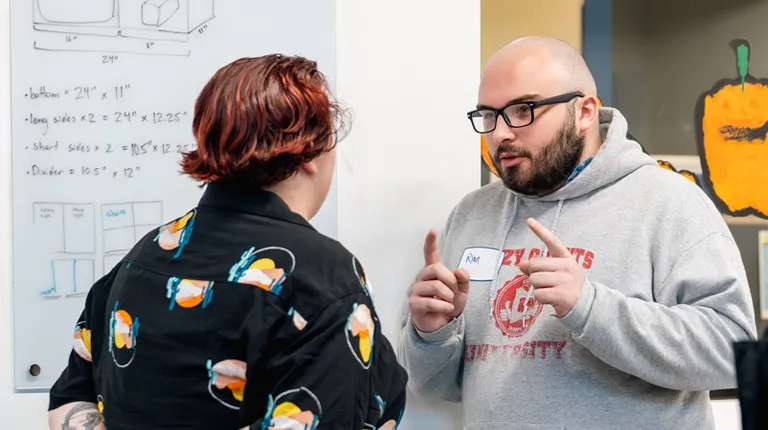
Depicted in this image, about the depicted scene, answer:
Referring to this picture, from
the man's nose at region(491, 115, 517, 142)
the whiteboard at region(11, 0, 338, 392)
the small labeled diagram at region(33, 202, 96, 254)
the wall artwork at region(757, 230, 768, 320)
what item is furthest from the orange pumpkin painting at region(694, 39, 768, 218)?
the small labeled diagram at region(33, 202, 96, 254)

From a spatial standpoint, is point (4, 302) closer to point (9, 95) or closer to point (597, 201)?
point (9, 95)

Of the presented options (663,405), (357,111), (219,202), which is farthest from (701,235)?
(219,202)

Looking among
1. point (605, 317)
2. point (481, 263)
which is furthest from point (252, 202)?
point (481, 263)

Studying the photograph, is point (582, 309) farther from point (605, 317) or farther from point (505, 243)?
point (505, 243)

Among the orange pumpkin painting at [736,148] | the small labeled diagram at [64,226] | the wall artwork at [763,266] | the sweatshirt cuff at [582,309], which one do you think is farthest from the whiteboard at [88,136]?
the wall artwork at [763,266]

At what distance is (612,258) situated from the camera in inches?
69.6

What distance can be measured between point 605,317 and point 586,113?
22.7 inches

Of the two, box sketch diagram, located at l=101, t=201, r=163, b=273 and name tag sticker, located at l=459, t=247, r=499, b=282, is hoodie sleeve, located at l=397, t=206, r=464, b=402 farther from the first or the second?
box sketch diagram, located at l=101, t=201, r=163, b=273

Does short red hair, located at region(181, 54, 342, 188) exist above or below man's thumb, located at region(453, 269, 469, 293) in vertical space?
above

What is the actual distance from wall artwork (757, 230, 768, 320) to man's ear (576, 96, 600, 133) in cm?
90

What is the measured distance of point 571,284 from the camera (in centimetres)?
158

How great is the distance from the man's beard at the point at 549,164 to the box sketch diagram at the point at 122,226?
95cm

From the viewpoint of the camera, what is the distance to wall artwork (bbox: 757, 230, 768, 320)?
2.45 m

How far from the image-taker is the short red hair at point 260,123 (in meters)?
1.10
